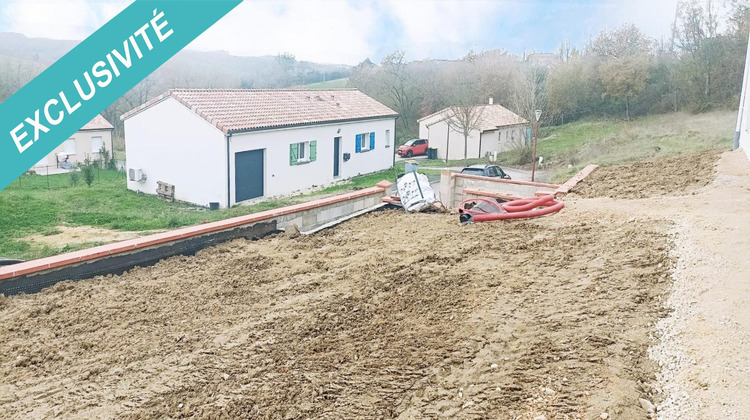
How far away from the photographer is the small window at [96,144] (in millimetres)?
35031

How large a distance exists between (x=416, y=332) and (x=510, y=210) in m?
5.20

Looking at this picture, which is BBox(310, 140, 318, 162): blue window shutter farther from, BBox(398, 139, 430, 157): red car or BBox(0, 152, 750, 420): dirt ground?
BBox(0, 152, 750, 420): dirt ground

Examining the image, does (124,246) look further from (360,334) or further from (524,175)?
(524,175)

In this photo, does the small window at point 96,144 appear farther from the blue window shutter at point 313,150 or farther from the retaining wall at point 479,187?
the retaining wall at point 479,187

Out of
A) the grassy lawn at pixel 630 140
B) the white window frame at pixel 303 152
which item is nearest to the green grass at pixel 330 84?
the grassy lawn at pixel 630 140

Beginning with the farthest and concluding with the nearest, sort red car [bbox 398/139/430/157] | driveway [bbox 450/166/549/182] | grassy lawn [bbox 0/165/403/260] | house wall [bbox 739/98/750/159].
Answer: red car [bbox 398/139/430/157]
driveway [bbox 450/166/549/182]
grassy lawn [bbox 0/165/403/260]
house wall [bbox 739/98/750/159]

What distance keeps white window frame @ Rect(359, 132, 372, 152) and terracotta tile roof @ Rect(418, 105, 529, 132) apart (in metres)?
8.92

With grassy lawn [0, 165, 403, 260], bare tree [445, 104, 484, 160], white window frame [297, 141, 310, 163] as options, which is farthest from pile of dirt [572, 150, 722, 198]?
bare tree [445, 104, 484, 160]

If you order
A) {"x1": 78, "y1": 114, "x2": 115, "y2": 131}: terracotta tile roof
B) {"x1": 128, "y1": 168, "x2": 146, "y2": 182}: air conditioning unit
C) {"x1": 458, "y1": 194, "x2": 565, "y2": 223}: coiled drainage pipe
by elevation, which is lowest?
{"x1": 128, "y1": 168, "x2": 146, "y2": 182}: air conditioning unit

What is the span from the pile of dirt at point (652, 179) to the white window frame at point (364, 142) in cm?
1602

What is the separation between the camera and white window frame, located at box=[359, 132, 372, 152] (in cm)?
2877

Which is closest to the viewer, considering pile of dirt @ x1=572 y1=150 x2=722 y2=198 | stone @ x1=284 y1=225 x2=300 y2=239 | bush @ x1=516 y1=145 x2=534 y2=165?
stone @ x1=284 y1=225 x2=300 y2=239

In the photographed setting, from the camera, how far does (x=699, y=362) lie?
4137mm

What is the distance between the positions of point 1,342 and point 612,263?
6.05 metres
